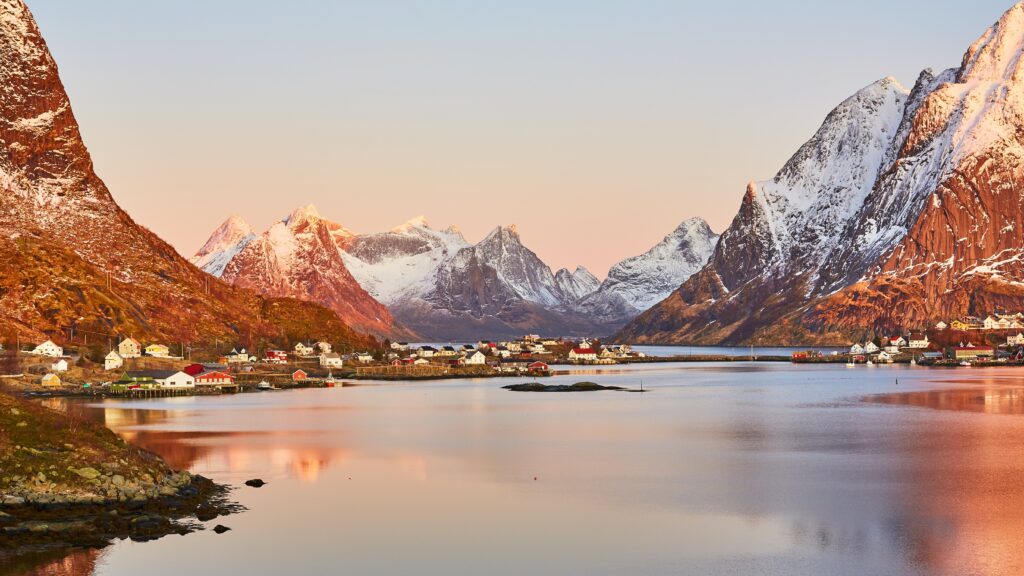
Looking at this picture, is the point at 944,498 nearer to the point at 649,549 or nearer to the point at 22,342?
the point at 649,549

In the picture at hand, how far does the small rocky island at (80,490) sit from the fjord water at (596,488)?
219 cm

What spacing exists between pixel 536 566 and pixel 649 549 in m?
5.26

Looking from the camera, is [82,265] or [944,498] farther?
[82,265]

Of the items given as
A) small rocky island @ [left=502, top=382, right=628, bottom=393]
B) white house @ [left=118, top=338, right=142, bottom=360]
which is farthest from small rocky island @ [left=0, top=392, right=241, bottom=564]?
small rocky island @ [left=502, top=382, right=628, bottom=393]

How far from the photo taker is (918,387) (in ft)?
521

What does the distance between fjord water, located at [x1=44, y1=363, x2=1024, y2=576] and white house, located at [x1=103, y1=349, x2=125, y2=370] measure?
32.3 metres

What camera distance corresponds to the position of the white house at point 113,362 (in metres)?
149

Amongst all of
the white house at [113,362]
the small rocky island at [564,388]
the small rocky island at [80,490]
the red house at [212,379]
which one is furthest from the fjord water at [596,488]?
the small rocky island at [564,388]

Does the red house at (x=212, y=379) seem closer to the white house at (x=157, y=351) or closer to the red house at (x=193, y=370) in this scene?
the red house at (x=193, y=370)

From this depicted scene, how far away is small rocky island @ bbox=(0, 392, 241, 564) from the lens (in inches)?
1848

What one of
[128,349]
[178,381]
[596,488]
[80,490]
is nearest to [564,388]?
[178,381]

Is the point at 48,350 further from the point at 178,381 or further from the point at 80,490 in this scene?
the point at 80,490

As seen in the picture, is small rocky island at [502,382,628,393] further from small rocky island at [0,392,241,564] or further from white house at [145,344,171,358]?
small rocky island at [0,392,241,564]

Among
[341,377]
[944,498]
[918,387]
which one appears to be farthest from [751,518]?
[341,377]
